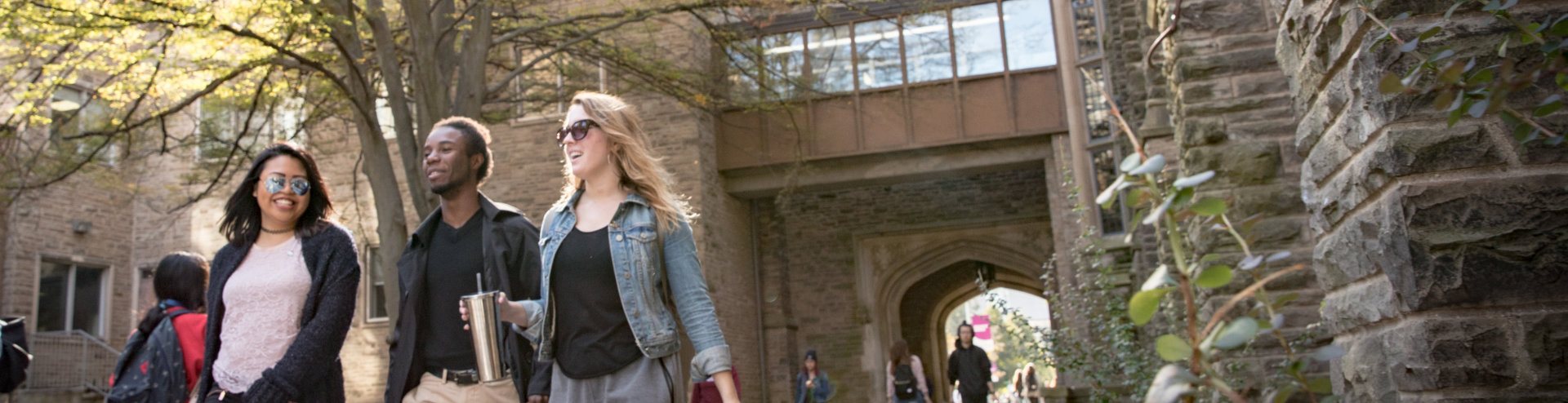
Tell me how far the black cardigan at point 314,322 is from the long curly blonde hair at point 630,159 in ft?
3.09

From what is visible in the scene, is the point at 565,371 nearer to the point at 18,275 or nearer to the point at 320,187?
the point at 320,187

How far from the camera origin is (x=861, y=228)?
20.5 metres

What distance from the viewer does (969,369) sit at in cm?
1149

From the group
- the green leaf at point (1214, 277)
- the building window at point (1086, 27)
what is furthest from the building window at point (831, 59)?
the green leaf at point (1214, 277)

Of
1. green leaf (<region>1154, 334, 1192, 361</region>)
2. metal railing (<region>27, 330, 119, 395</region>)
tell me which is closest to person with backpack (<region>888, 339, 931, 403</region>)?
green leaf (<region>1154, 334, 1192, 361</region>)

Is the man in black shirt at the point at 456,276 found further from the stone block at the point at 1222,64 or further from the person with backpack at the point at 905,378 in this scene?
the person with backpack at the point at 905,378

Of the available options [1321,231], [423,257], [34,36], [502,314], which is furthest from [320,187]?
[34,36]

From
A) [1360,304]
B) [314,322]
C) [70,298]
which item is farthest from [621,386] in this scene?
[70,298]

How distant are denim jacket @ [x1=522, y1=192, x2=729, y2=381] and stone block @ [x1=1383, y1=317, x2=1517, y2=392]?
1.71 metres

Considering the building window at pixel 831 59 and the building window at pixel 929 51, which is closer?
the building window at pixel 929 51

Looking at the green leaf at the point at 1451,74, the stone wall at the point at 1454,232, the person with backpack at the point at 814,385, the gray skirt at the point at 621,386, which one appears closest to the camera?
the green leaf at the point at 1451,74

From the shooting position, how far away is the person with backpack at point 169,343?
165 inches

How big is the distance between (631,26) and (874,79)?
12.2 ft

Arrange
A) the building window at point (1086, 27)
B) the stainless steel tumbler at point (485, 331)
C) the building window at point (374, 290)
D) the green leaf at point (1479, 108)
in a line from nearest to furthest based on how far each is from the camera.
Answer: the green leaf at point (1479, 108), the stainless steel tumbler at point (485, 331), the building window at point (1086, 27), the building window at point (374, 290)
